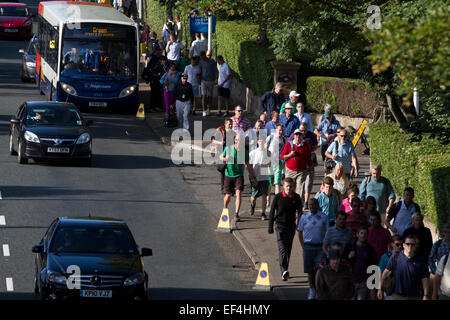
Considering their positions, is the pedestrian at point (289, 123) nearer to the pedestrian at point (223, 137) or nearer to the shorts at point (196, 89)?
the pedestrian at point (223, 137)

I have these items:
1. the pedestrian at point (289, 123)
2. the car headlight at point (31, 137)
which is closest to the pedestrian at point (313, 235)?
the pedestrian at point (289, 123)

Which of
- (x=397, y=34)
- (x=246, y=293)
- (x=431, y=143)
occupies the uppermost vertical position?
(x=397, y=34)

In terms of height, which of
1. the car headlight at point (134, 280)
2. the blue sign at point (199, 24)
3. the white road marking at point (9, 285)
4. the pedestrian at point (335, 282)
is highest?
the blue sign at point (199, 24)

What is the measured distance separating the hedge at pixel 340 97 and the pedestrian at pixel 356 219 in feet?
40.3

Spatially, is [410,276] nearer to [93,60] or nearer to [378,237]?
[378,237]

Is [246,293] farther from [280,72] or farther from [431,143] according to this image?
[280,72]

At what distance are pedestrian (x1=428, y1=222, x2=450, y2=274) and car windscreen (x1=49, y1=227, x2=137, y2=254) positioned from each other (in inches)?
168

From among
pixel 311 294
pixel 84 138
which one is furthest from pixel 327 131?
pixel 311 294

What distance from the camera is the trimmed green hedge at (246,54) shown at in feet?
109

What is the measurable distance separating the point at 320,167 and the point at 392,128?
11.9ft

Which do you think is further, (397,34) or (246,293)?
(246,293)

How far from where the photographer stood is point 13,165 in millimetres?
25516
